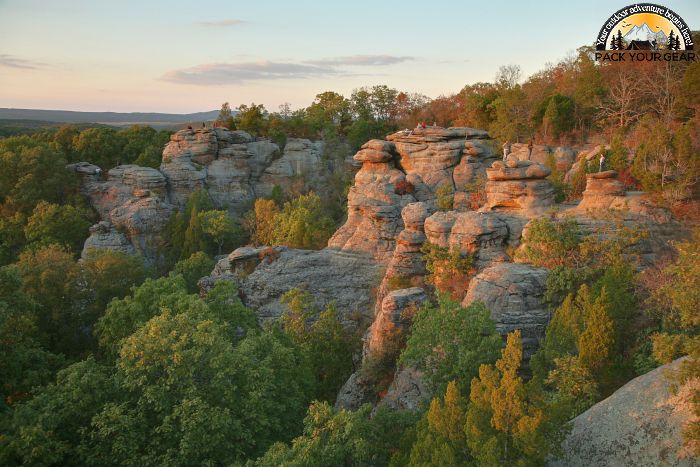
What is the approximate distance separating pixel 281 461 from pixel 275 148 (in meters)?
47.6

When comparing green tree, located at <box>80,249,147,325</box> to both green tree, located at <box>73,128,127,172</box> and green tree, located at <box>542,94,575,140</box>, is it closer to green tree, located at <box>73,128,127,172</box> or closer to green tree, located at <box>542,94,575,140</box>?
green tree, located at <box>73,128,127,172</box>

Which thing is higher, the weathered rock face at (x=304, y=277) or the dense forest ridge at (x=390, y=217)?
the dense forest ridge at (x=390, y=217)

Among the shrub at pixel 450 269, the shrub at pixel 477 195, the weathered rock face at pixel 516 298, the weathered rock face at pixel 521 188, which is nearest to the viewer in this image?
the weathered rock face at pixel 516 298

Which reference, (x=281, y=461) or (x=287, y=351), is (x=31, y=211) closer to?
(x=287, y=351)

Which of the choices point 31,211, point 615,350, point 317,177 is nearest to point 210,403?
point 615,350

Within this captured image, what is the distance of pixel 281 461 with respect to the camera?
13.6m

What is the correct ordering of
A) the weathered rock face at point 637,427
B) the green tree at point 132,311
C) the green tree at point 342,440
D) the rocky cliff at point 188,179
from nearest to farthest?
the weathered rock face at point 637,427
the green tree at point 342,440
the green tree at point 132,311
the rocky cliff at point 188,179

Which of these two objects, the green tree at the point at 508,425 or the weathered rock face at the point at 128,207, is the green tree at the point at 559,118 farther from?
the weathered rock face at the point at 128,207

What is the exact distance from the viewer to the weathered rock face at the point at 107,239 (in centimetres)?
4278

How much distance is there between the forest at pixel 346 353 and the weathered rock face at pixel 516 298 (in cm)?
71

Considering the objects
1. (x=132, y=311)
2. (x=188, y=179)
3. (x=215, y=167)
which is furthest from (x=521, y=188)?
(x=215, y=167)

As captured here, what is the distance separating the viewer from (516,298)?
22.0m

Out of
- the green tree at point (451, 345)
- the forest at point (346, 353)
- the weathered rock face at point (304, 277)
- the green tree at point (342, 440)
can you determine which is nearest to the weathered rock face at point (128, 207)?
the forest at point (346, 353)

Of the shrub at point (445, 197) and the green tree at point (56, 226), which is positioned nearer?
the shrub at point (445, 197)
